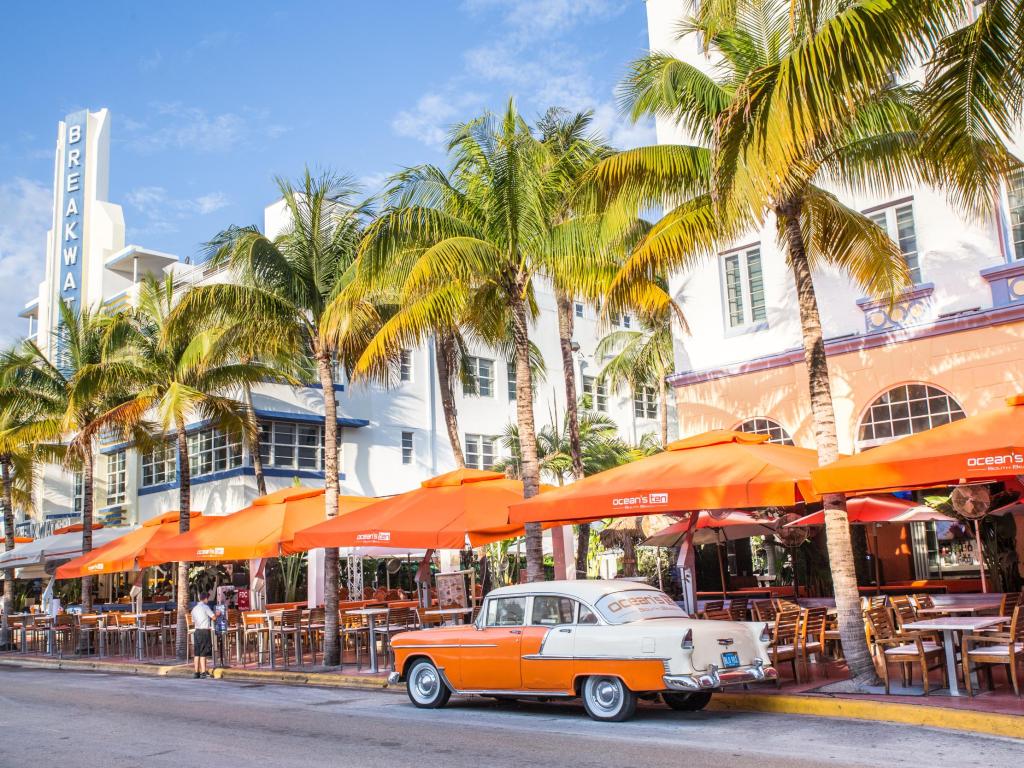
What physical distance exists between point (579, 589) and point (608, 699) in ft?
4.12

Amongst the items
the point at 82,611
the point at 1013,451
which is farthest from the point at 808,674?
the point at 82,611

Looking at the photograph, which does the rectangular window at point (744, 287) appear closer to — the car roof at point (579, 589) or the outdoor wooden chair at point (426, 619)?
the outdoor wooden chair at point (426, 619)

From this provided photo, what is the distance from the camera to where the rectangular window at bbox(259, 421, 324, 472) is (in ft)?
112

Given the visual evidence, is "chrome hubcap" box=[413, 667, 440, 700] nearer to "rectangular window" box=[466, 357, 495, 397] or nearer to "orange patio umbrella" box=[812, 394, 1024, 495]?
"orange patio umbrella" box=[812, 394, 1024, 495]

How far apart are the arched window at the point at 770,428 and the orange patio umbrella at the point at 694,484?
214 inches

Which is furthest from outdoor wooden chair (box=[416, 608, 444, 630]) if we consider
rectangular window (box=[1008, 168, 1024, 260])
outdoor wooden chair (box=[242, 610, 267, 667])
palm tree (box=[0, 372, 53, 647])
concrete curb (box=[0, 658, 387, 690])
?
palm tree (box=[0, 372, 53, 647])

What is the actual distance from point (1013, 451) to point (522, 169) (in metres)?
8.81

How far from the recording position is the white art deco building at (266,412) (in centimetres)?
3462

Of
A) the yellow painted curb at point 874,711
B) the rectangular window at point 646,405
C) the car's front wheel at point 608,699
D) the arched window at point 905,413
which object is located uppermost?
the rectangular window at point 646,405

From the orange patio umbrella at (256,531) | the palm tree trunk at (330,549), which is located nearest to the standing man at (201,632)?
the orange patio umbrella at (256,531)

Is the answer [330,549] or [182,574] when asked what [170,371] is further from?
[330,549]

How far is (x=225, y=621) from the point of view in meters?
20.5

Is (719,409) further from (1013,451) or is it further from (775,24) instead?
(1013,451)

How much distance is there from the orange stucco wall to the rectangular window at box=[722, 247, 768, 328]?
134 centimetres
